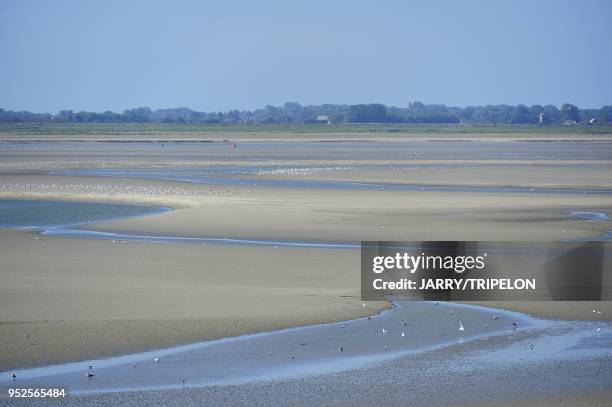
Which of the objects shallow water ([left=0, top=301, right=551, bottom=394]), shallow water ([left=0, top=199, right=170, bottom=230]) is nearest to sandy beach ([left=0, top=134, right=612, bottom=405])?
shallow water ([left=0, top=301, right=551, bottom=394])

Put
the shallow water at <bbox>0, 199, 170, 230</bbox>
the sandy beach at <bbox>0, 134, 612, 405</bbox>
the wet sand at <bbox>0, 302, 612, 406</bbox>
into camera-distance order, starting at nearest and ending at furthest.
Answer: the wet sand at <bbox>0, 302, 612, 406</bbox>
the sandy beach at <bbox>0, 134, 612, 405</bbox>
the shallow water at <bbox>0, 199, 170, 230</bbox>

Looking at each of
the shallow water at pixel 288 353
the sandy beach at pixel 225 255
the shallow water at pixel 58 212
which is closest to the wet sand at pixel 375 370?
the shallow water at pixel 288 353

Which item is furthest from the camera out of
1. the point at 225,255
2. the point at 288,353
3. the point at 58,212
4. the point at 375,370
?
the point at 58,212

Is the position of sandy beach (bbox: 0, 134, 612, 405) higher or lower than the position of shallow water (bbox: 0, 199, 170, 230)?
higher

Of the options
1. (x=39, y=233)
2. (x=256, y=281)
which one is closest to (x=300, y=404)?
(x=256, y=281)

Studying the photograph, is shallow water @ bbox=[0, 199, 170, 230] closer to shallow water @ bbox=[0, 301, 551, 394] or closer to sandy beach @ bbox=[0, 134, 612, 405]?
sandy beach @ bbox=[0, 134, 612, 405]

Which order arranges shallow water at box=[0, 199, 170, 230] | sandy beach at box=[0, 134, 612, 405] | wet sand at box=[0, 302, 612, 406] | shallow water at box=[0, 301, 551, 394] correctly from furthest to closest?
1. shallow water at box=[0, 199, 170, 230]
2. sandy beach at box=[0, 134, 612, 405]
3. shallow water at box=[0, 301, 551, 394]
4. wet sand at box=[0, 302, 612, 406]

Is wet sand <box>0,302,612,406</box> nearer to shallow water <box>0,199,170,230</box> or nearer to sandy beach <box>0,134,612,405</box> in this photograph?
sandy beach <box>0,134,612,405</box>

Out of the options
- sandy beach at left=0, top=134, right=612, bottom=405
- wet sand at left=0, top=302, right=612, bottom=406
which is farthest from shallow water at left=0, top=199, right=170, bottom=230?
wet sand at left=0, top=302, right=612, bottom=406

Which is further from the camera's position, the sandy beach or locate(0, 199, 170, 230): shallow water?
locate(0, 199, 170, 230): shallow water

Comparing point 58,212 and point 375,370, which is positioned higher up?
point 375,370

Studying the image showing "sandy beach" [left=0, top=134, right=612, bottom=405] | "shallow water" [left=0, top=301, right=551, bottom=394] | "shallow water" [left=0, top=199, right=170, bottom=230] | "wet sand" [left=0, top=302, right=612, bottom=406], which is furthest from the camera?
"shallow water" [left=0, top=199, right=170, bottom=230]

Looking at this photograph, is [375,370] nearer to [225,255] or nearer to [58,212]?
[225,255]

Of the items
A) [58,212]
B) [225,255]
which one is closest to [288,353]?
[225,255]
